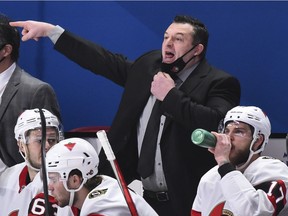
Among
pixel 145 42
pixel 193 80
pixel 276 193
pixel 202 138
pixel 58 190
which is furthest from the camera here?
pixel 145 42

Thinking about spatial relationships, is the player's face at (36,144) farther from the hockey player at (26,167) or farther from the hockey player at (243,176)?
the hockey player at (243,176)

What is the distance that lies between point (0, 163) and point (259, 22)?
1835 millimetres

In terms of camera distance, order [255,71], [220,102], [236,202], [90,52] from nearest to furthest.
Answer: [236,202], [220,102], [90,52], [255,71]

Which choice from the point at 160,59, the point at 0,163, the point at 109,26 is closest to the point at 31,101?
the point at 0,163

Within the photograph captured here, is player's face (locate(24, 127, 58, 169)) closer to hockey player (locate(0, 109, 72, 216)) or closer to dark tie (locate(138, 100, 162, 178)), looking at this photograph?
hockey player (locate(0, 109, 72, 216))

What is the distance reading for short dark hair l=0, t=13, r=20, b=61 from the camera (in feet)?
18.5

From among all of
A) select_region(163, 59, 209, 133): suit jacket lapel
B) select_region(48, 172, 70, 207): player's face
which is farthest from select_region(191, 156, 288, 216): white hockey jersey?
select_region(48, 172, 70, 207): player's face

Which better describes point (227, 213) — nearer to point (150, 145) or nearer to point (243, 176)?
point (243, 176)

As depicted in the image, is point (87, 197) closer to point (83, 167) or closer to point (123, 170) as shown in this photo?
point (83, 167)

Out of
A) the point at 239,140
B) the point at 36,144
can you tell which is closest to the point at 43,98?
the point at 36,144

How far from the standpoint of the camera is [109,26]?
21.2ft

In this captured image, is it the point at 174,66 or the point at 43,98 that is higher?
the point at 174,66

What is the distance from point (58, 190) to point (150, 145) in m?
0.74

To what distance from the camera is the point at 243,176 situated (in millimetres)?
4625
